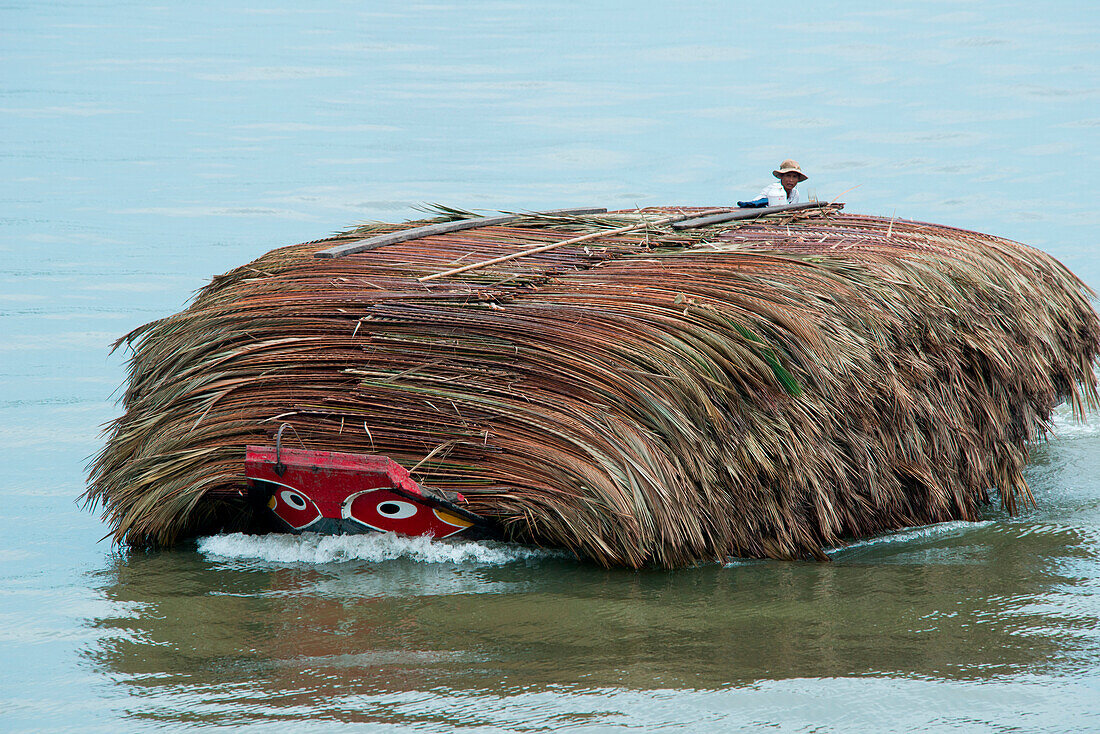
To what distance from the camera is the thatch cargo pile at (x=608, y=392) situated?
4887 mm

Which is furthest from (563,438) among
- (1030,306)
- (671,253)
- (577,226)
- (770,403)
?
(1030,306)

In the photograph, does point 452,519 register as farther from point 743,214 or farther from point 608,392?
point 743,214

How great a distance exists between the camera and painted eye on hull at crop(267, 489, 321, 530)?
16.9 feet

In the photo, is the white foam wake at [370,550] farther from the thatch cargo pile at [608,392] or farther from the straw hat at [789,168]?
the straw hat at [789,168]

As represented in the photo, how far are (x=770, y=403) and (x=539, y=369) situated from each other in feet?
3.44

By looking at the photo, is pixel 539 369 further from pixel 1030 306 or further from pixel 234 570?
pixel 1030 306

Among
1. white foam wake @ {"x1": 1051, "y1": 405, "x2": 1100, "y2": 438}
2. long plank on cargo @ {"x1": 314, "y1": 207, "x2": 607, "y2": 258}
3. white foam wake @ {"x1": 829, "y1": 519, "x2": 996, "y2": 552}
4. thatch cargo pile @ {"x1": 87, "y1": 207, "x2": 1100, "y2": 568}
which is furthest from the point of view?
white foam wake @ {"x1": 1051, "y1": 405, "x2": 1100, "y2": 438}

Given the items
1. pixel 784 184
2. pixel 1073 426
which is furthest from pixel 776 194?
pixel 1073 426

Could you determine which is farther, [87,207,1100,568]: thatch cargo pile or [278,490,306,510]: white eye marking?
[278,490,306,510]: white eye marking

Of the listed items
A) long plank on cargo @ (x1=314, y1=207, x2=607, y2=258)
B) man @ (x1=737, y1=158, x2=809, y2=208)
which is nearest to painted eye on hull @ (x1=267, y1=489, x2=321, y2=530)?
long plank on cargo @ (x1=314, y1=207, x2=607, y2=258)

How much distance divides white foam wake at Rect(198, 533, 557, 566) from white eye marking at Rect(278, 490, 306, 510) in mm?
239

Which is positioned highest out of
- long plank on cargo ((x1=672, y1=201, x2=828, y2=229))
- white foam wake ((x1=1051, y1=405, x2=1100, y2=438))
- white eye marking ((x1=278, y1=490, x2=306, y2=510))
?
long plank on cargo ((x1=672, y1=201, x2=828, y2=229))

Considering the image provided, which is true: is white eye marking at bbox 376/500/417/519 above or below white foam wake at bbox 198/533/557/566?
above

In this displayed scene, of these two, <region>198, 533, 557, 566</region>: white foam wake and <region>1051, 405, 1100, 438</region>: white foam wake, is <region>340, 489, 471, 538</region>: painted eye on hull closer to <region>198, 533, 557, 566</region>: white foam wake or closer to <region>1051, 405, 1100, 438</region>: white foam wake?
<region>198, 533, 557, 566</region>: white foam wake
